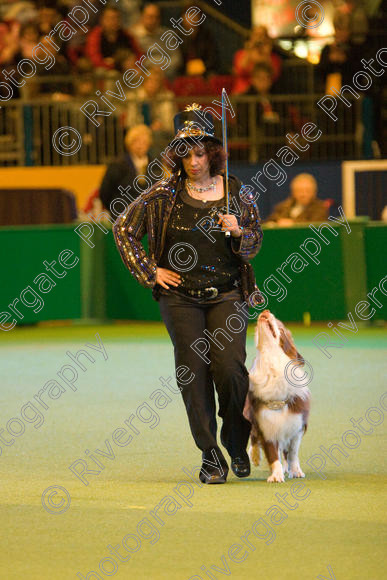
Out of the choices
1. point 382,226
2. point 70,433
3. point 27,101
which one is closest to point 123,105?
point 27,101

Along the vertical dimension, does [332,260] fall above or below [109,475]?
above

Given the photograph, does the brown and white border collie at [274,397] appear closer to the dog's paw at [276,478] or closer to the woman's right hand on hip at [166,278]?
the dog's paw at [276,478]

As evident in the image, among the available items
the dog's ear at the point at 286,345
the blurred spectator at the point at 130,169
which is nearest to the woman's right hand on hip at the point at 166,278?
the dog's ear at the point at 286,345

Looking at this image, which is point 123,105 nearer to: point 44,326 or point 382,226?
point 44,326

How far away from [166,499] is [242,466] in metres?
0.66

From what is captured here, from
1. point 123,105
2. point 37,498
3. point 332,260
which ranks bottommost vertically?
point 37,498

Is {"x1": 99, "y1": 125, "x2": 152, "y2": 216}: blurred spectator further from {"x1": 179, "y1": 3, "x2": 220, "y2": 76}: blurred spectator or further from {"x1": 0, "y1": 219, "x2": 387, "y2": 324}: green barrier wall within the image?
{"x1": 179, "y1": 3, "x2": 220, "y2": 76}: blurred spectator

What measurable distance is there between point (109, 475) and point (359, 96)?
1154 cm

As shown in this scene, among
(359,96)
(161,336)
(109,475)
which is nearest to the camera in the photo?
(109,475)

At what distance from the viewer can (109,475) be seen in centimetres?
677

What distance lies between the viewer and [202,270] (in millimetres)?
6359

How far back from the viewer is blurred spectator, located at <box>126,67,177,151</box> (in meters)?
17.3

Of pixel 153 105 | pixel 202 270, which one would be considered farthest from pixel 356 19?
pixel 202 270

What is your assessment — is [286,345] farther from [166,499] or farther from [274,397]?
[166,499]
